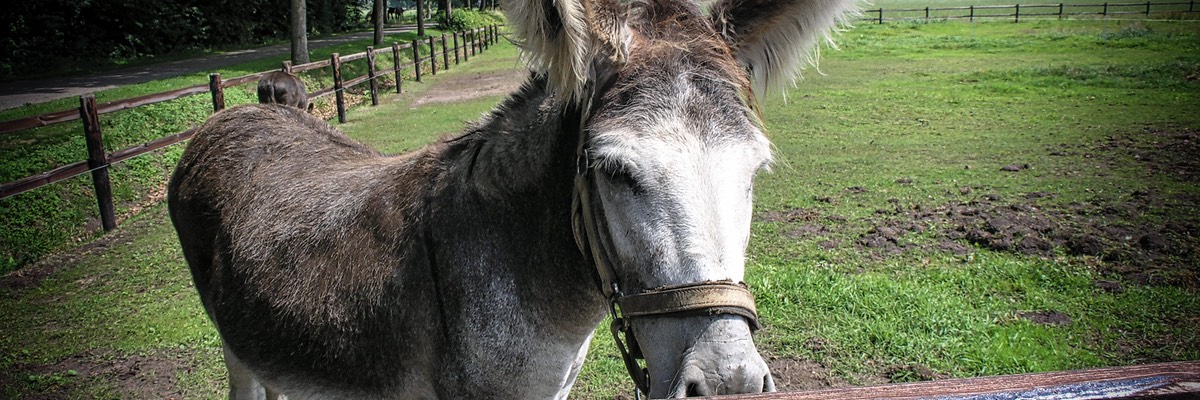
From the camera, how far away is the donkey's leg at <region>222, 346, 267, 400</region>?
324 cm

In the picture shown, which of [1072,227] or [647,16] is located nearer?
[647,16]

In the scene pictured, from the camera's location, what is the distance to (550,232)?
2006 millimetres

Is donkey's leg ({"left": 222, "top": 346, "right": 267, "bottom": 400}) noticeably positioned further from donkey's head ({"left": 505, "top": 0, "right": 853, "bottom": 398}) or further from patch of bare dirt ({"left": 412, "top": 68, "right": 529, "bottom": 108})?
patch of bare dirt ({"left": 412, "top": 68, "right": 529, "bottom": 108})

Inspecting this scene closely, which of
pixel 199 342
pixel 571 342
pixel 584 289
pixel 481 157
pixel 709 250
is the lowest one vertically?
pixel 199 342

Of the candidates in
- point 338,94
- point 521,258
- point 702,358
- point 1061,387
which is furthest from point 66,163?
point 1061,387

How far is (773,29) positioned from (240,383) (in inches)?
121

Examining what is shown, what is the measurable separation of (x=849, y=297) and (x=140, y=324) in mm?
5461

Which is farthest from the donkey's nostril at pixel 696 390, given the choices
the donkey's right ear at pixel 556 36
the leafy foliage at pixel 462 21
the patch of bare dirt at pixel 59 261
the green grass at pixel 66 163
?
the leafy foliage at pixel 462 21

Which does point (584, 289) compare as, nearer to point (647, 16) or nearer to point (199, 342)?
point (647, 16)

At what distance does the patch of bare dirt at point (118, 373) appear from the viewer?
416cm

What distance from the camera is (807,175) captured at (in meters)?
8.49

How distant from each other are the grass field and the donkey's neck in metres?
0.89

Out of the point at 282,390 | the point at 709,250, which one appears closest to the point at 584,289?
the point at 709,250

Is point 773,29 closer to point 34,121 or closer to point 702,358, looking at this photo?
point 702,358
